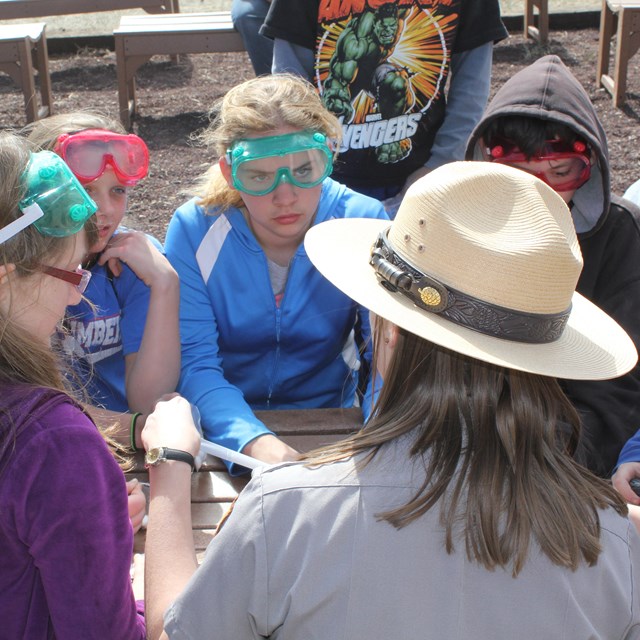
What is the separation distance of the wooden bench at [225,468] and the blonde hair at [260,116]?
749mm

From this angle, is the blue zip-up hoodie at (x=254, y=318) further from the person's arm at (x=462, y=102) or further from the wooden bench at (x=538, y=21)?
the wooden bench at (x=538, y=21)

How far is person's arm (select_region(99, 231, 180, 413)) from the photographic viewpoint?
8.68 ft

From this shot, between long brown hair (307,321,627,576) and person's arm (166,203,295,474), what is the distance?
0.94 m

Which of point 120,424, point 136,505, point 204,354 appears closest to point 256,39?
point 204,354

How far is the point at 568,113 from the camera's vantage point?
269 cm

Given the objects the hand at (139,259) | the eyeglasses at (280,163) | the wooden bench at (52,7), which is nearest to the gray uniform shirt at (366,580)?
the hand at (139,259)

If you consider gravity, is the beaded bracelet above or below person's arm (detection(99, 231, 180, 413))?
below

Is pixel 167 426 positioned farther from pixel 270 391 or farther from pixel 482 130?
pixel 482 130

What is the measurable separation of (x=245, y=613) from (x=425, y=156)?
2.97 metres

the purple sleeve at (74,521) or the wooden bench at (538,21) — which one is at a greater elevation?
the purple sleeve at (74,521)

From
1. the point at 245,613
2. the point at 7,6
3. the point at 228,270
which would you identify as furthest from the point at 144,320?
the point at 7,6

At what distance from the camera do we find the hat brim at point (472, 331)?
4.74 feet

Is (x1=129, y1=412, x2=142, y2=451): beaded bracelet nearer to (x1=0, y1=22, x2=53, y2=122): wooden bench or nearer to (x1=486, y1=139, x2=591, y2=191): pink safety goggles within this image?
(x1=486, y1=139, x2=591, y2=191): pink safety goggles

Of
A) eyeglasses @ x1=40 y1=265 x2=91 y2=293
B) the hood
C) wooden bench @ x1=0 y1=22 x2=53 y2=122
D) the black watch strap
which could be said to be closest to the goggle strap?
eyeglasses @ x1=40 y1=265 x2=91 y2=293
